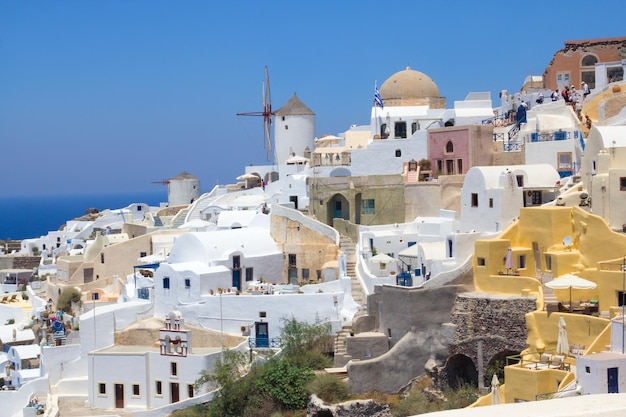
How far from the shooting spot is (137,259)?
1727 inches

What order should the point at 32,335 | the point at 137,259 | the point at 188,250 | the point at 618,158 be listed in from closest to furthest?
the point at 618,158
the point at 188,250
the point at 32,335
the point at 137,259

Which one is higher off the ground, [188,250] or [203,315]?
[188,250]

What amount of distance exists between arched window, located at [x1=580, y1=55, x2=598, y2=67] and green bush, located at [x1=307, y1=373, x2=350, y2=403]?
80.8 ft

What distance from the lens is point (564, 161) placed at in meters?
34.3

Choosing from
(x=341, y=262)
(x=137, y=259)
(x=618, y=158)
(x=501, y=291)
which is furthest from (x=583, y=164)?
(x=137, y=259)

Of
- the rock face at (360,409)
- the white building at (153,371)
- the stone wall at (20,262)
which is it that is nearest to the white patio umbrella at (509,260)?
the rock face at (360,409)

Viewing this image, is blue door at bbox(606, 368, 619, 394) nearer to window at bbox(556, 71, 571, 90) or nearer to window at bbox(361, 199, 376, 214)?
window at bbox(361, 199, 376, 214)

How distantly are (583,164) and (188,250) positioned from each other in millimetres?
14303

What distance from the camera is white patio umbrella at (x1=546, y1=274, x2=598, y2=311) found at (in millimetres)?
23406

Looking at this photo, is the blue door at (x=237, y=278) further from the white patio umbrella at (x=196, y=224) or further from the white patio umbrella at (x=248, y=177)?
the white patio umbrella at (x=248, y=177)

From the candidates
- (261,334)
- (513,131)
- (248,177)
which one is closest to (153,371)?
(261,334)

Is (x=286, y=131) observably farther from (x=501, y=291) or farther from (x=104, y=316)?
(x=501, y=291)

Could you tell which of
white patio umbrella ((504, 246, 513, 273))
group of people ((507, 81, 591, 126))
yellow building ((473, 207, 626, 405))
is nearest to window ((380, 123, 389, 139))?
group of people ((507, 81, 591, 126))

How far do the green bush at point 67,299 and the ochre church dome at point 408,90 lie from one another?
16336 millimetres
